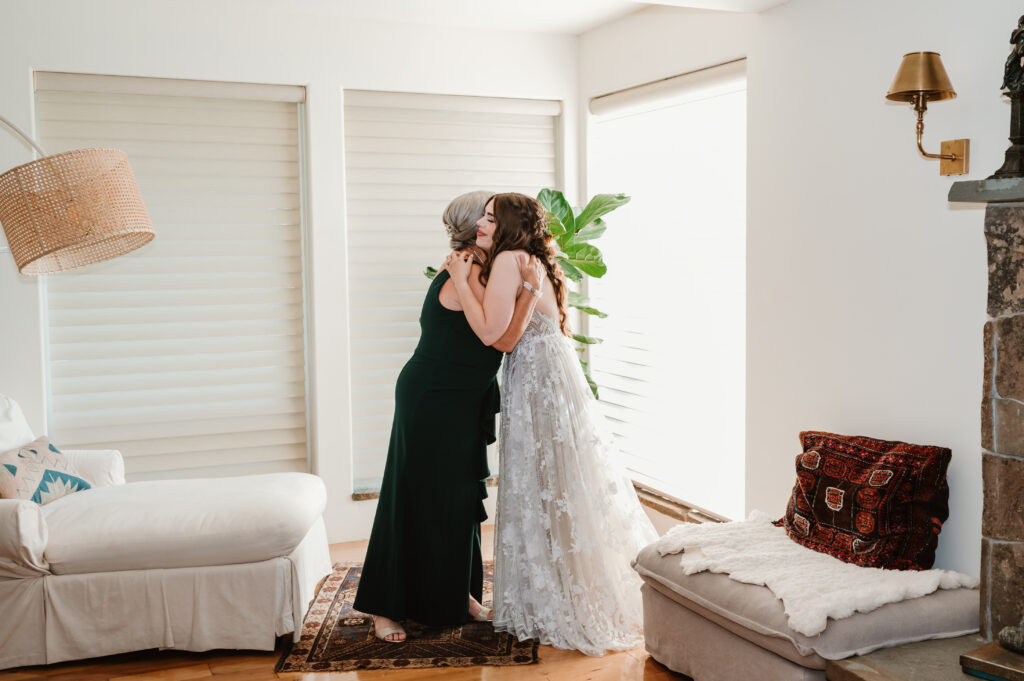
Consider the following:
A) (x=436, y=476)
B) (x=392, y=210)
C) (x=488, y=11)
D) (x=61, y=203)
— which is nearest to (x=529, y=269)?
(x=436, y=476)

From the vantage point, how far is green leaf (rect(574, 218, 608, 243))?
14.2 feet

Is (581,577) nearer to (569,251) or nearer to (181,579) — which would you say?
(181,579)

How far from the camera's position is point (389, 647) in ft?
10.6

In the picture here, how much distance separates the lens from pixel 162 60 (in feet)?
13.7

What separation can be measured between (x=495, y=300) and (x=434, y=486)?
2.36ft

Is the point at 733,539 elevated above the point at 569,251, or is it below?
below

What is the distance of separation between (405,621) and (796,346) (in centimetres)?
184

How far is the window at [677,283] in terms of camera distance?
3.88 m

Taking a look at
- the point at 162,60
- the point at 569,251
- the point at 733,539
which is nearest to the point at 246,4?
the point at 162,60

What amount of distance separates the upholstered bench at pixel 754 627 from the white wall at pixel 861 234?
1.20 feet

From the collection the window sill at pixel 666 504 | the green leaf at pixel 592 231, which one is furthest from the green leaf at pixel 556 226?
the window sill at pixel 666 504

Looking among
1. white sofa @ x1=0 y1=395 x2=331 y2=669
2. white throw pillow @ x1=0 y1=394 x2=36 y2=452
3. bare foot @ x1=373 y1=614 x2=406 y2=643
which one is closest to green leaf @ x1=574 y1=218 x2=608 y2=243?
white sofa @ x1=0 y1=395 x2=331 y2=669

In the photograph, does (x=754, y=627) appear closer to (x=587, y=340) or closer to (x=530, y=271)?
(x=530, y=271)

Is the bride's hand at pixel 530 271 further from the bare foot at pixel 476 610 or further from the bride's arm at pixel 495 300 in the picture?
the bare foot at pixel 476 610
